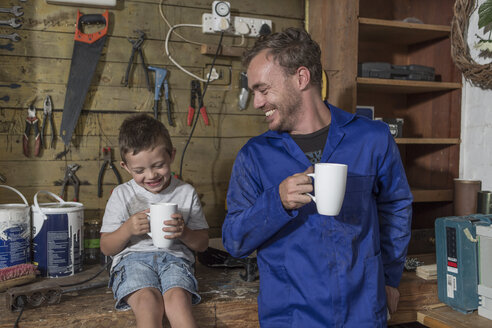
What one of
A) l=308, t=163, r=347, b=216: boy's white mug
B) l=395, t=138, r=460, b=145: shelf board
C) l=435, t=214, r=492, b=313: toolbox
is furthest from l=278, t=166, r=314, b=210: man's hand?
l=395, t=138, r=460, b=145: shelf board

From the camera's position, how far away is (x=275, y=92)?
1.31m

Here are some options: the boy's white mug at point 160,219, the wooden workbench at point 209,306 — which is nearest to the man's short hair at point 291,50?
the boy's white mug at point 160,219

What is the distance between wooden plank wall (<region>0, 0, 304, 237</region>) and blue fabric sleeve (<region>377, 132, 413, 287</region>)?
1020 millimetres

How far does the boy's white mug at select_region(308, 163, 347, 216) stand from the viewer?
3.24ft

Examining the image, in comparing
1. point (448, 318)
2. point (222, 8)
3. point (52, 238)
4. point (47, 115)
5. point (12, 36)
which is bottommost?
point (448, 318)

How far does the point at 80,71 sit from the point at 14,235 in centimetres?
78

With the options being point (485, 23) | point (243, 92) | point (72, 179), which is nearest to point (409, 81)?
point (485, 23)

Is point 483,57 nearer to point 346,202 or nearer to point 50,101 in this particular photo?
point 346,202

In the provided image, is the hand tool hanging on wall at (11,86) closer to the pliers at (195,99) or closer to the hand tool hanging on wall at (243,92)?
the pliers at (195,99)

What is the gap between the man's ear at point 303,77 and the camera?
1329 millimetres

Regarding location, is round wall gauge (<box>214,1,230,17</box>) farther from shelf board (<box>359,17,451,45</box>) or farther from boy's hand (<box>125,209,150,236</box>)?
boy's hand (<box>125,209,150,236</box>)

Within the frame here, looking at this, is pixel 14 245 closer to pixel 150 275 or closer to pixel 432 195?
pixel 150 275

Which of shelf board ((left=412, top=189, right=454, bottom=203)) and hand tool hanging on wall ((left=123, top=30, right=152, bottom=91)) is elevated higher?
hand tool hanging on wall ((left=123, top=30, right=152, bottom=91))

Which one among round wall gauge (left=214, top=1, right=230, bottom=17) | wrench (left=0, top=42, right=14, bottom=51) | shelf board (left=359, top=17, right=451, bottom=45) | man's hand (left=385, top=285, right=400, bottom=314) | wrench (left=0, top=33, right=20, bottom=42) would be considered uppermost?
round wall gauge (left=214, top=1, right=230, bottom=17)
